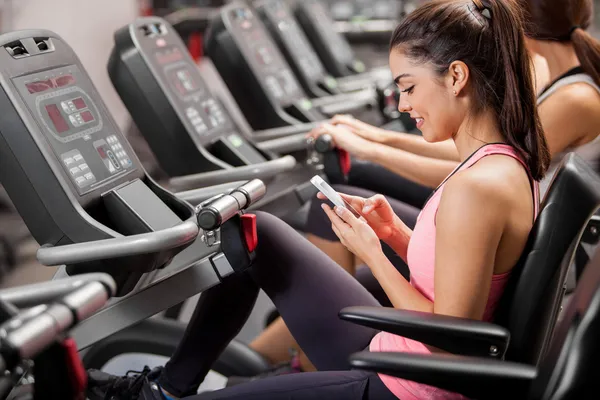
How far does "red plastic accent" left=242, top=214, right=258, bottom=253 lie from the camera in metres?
1.74

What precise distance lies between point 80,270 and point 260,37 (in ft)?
7.15

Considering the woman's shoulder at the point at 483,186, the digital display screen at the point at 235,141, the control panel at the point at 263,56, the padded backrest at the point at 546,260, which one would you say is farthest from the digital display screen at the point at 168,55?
the padded backrest at the point at 546,260

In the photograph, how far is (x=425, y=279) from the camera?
1603 millimetres

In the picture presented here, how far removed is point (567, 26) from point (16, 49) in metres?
1.62

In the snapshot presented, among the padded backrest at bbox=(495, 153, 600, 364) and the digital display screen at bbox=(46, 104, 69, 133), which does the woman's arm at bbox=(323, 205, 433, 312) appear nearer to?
the padded backrest at bbox=(495, 153, 600, 364)

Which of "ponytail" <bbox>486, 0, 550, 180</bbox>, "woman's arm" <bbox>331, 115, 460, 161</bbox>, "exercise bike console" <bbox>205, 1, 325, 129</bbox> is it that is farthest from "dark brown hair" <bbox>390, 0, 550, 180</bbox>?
"exercise bike console" <bbox>205, 1, 325, 129</bbox>

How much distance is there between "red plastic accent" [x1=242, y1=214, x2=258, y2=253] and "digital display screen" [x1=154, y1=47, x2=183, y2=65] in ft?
3.33

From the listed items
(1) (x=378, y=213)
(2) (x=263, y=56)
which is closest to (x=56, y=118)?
(1) (x=378, y=213)

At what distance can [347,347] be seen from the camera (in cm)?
171

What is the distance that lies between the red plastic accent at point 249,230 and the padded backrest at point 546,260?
599mm

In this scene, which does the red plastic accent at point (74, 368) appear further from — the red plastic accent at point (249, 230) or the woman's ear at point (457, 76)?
the woman's ear at point (457, 76)

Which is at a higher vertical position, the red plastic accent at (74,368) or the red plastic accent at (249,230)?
the red plastic accent at (74,368)

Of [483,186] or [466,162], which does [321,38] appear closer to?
[466,162]

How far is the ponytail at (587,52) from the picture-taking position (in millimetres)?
2285
